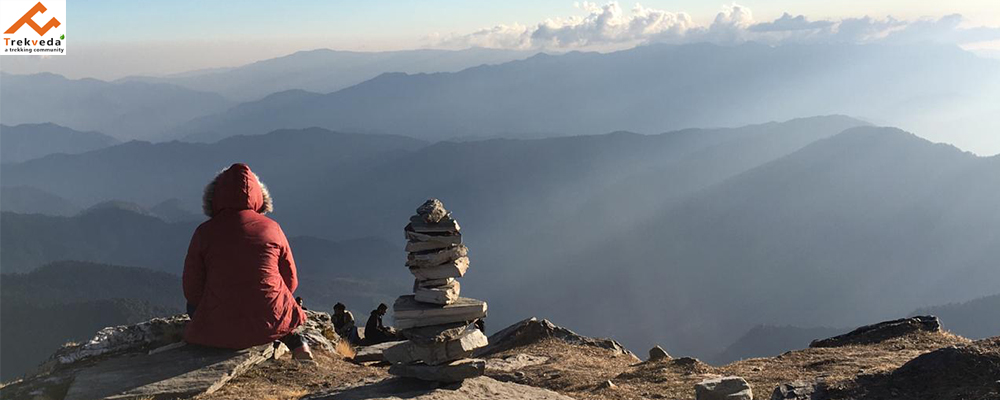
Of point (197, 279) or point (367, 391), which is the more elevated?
point (197, 279)

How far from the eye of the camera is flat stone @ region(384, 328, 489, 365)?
1057cm

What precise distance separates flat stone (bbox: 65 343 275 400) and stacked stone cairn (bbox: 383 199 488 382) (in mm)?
2462

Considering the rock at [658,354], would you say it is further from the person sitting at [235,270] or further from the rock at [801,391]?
the person sitting at [235,270]

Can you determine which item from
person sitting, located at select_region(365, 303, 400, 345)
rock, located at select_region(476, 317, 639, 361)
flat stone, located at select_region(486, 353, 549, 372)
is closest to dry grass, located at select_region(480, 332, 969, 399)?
flat stone, located at select_region(486, 353, 549, 372)

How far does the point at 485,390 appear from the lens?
1067cm

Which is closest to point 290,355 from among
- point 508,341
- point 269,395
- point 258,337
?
point 258,337

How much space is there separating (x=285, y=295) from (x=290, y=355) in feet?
3.76

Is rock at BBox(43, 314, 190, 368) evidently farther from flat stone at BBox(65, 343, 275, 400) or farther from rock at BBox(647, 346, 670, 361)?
rock at BBox(647, 346, 670, 361)

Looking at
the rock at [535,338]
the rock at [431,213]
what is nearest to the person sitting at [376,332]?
the rock at [535,338]

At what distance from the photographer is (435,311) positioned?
34.9 ft

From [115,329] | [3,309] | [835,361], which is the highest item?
[3,309]

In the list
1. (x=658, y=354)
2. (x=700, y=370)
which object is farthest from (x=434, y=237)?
(x=658, y=354)

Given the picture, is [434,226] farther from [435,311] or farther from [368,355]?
[368,355]

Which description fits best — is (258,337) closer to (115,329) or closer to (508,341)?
(115,329)
